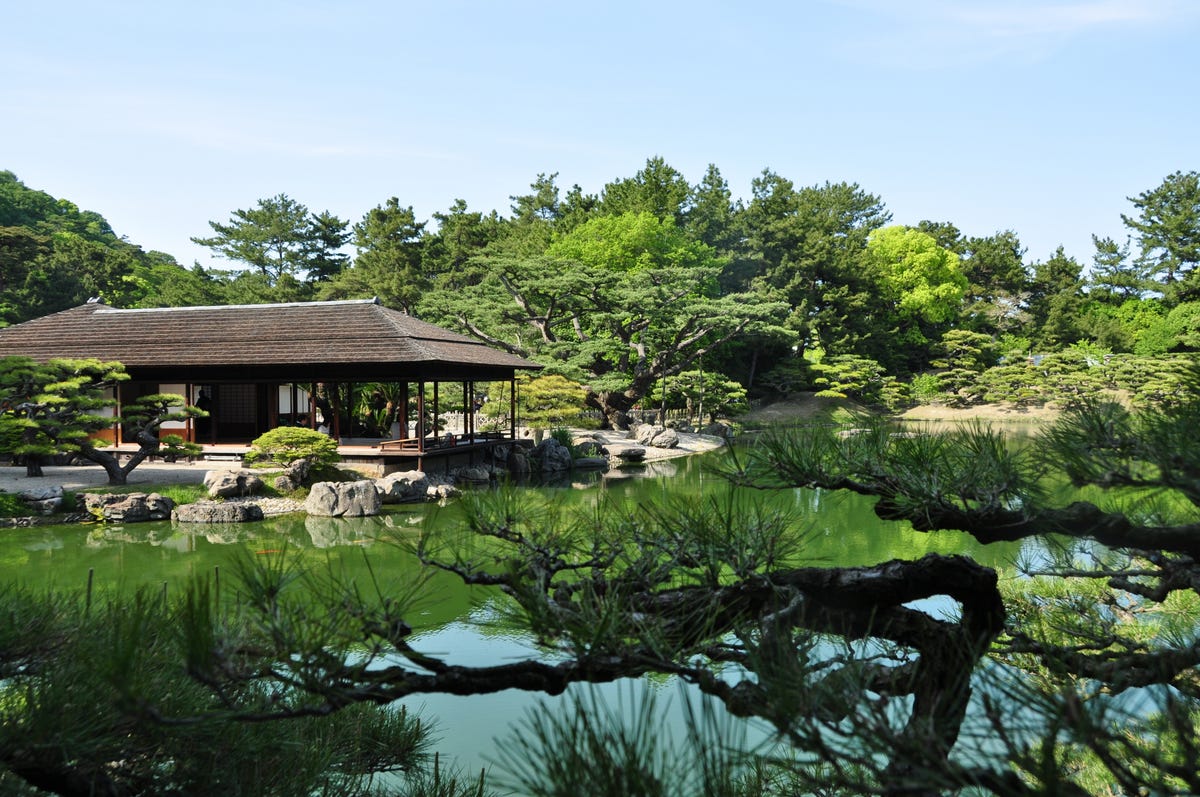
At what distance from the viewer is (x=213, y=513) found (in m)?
10.0

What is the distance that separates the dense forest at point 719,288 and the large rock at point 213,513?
989 cm

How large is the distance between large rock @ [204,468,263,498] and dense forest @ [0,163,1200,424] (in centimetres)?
895

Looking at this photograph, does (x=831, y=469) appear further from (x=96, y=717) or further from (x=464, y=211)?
(x=464, y=211)

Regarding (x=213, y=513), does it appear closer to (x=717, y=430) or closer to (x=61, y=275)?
(x=717, y=430)

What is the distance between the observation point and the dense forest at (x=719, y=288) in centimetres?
2100

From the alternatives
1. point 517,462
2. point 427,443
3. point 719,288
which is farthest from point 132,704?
point 719,288

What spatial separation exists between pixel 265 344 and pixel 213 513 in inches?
181

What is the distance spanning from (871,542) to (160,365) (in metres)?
11.9

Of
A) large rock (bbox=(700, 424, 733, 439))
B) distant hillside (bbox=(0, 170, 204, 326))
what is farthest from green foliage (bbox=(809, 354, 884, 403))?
distant hillside (bbox=(0, 170, 204, 326))

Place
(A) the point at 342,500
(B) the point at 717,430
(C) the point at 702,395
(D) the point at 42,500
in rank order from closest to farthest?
1. (D) the point at 42,500
2. (A) the point at 342,500
3. (B) the point at 717,430
4. (C) the point at 702,395

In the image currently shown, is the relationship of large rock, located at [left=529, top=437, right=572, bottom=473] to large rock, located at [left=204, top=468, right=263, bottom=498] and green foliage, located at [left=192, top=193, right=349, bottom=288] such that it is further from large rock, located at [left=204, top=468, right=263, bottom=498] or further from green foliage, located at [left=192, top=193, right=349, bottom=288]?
green foliage, located at [left=192, top=193, right=349, bottom=288]

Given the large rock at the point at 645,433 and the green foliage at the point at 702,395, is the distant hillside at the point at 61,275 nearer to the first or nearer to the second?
the green foliage at the point at 702,395

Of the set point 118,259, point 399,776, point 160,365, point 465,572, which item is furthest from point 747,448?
point 118,259

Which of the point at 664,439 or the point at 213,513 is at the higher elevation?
the point at 213,513
